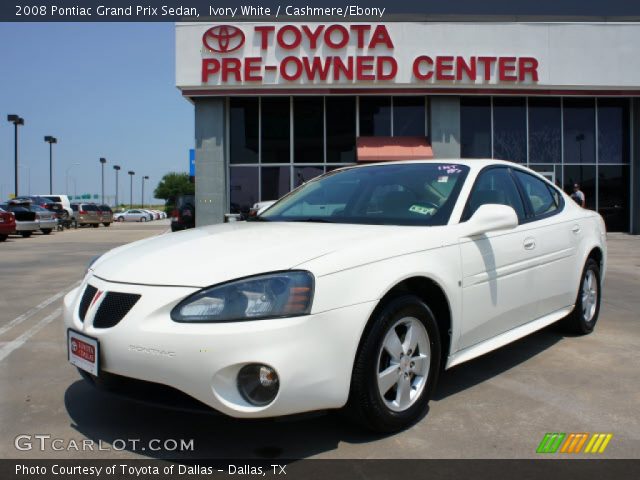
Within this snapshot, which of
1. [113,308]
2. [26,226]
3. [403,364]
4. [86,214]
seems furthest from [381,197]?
[86,214]

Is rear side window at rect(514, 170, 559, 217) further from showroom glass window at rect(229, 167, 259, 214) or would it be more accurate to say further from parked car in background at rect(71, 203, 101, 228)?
parked car in background at rect(71, 203, 101, 228)

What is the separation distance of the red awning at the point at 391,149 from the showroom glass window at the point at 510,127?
8.41 feet

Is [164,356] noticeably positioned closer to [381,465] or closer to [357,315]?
[357,315]

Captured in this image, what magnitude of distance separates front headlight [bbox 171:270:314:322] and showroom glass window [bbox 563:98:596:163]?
785 inches

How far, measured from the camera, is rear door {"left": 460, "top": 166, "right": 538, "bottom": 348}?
3512mm

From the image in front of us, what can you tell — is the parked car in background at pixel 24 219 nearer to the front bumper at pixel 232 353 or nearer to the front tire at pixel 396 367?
the front bumper at pixel 232 353

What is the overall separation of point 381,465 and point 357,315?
0.69 metres

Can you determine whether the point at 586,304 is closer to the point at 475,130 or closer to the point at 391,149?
the point at 391,149

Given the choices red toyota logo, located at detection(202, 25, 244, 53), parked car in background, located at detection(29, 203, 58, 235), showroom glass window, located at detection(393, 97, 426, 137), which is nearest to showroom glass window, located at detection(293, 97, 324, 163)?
showroom glass window, located at detection(393, 97, 426, 137)

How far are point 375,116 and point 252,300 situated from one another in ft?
59.6

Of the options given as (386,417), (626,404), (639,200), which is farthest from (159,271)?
(639,200)

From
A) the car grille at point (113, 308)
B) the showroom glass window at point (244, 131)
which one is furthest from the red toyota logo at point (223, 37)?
the car grille at point (113, 308)

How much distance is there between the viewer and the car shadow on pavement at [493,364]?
12.6 ft

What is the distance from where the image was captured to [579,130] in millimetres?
20516
